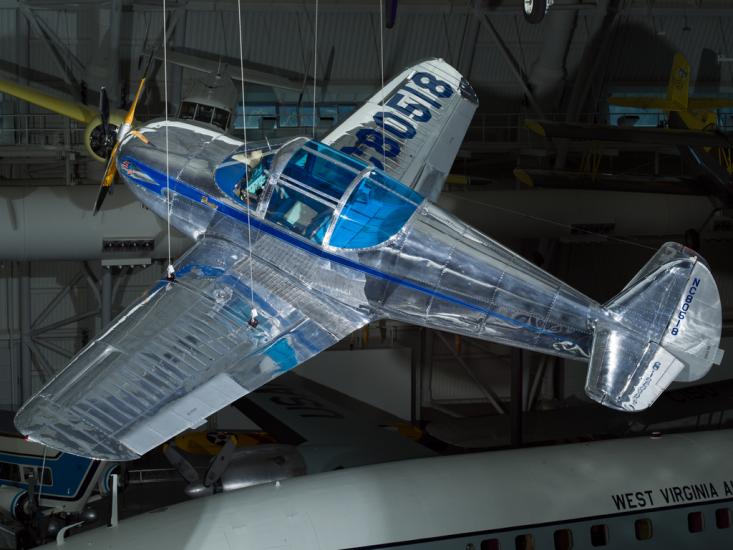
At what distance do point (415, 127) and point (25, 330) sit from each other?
13.5 meters

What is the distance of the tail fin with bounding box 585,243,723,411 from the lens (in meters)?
9.41

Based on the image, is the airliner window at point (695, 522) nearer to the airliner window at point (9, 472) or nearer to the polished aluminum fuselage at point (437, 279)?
the polished aluminum fuselage at point (437, 279)

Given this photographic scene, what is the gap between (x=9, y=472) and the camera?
17.8 meters

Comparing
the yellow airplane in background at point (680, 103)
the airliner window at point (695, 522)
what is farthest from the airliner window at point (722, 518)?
the yellow airplane in background at point (680, 103)

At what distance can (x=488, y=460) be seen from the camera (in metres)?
12.3

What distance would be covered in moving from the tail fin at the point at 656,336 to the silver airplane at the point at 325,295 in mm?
13

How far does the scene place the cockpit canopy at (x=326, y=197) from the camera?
9.91 m

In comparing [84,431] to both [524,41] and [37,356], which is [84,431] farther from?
[524,41]

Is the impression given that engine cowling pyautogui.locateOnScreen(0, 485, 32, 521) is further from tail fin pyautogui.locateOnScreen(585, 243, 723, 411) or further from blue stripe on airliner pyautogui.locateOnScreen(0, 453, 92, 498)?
tail fin pyautogui.locateOnScreen(585, 243, 723, 411)

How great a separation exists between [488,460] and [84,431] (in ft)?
20.0

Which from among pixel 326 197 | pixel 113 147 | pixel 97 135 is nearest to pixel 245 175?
pixel 326 197

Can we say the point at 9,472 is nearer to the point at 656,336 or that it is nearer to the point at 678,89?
the point at 656,336

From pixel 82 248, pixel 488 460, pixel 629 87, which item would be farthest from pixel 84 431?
pixel 629 87

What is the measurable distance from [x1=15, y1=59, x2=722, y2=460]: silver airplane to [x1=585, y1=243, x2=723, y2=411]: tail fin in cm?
1
